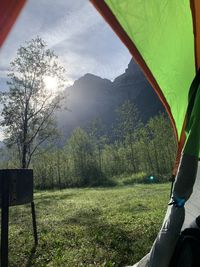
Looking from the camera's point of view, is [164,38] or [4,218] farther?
[164,38]

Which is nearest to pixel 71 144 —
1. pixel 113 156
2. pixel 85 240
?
pixel 113 156

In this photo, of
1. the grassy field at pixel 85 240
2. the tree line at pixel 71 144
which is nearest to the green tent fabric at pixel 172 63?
the grassy field at pixel 85 240

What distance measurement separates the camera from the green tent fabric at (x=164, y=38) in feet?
14.2

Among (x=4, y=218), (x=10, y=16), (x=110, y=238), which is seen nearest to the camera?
(x=10, y=16)

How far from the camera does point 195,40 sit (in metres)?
4.85

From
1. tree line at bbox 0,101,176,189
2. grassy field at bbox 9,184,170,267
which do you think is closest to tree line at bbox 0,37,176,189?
tree line at bbox 0,101,176,189

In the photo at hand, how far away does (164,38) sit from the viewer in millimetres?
4801

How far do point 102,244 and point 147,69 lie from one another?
140 inches

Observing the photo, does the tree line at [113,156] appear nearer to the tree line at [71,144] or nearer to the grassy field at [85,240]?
the tree line at [71,144]

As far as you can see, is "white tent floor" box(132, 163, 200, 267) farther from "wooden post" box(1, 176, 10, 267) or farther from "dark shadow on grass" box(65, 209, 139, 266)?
"wooden post" box(1, 176, 10, 267)

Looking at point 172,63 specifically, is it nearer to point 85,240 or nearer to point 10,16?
point 10,16

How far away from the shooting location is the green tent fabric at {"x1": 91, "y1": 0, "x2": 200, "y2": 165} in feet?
14.2

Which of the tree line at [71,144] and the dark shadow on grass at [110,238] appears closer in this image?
the dark shadow on grass at [110,238]

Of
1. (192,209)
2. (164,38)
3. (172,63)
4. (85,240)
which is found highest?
(164,38)
